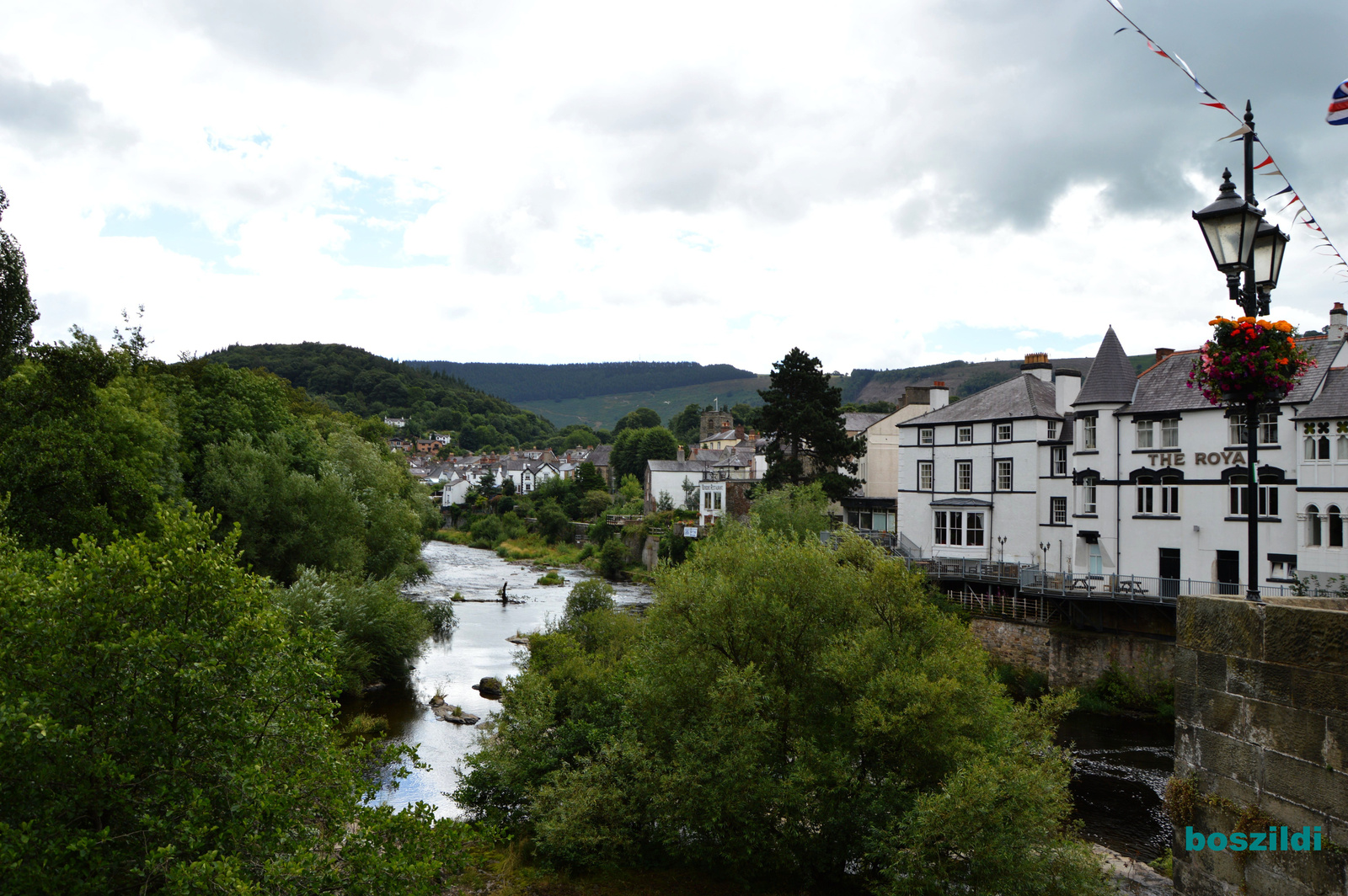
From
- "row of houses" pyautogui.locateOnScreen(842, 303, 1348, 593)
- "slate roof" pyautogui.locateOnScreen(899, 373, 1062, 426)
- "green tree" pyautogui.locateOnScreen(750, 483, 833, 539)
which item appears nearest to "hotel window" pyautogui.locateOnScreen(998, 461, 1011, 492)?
"row of houses" pyautogui.locateOnScreen(842, 303, 1348, 593)

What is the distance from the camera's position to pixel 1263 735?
507 centimetres

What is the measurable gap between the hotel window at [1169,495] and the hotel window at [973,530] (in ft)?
32.1

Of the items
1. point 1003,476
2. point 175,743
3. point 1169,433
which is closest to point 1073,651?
point 1169,433

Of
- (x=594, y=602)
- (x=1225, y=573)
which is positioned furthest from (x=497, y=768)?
(x=1225, y=573)

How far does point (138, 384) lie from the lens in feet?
108

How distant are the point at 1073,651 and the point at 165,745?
104 feet

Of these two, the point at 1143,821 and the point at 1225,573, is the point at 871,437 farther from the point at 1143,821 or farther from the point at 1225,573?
the point at 1143,821

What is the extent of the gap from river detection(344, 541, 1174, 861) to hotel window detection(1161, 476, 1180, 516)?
813cm

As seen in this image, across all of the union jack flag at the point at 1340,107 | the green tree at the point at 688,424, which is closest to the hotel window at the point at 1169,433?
the union jack flag at the point at 1340,107

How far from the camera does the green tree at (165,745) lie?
8258 mm

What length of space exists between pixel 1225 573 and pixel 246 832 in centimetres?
3316

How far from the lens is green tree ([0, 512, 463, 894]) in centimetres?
826

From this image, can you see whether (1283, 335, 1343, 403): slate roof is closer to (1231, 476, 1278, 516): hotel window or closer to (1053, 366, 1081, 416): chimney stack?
(1231, 476, 1278, 516): hotel window

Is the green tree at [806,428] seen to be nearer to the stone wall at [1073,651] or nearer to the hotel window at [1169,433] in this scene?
the stone wall at [1073,651]
